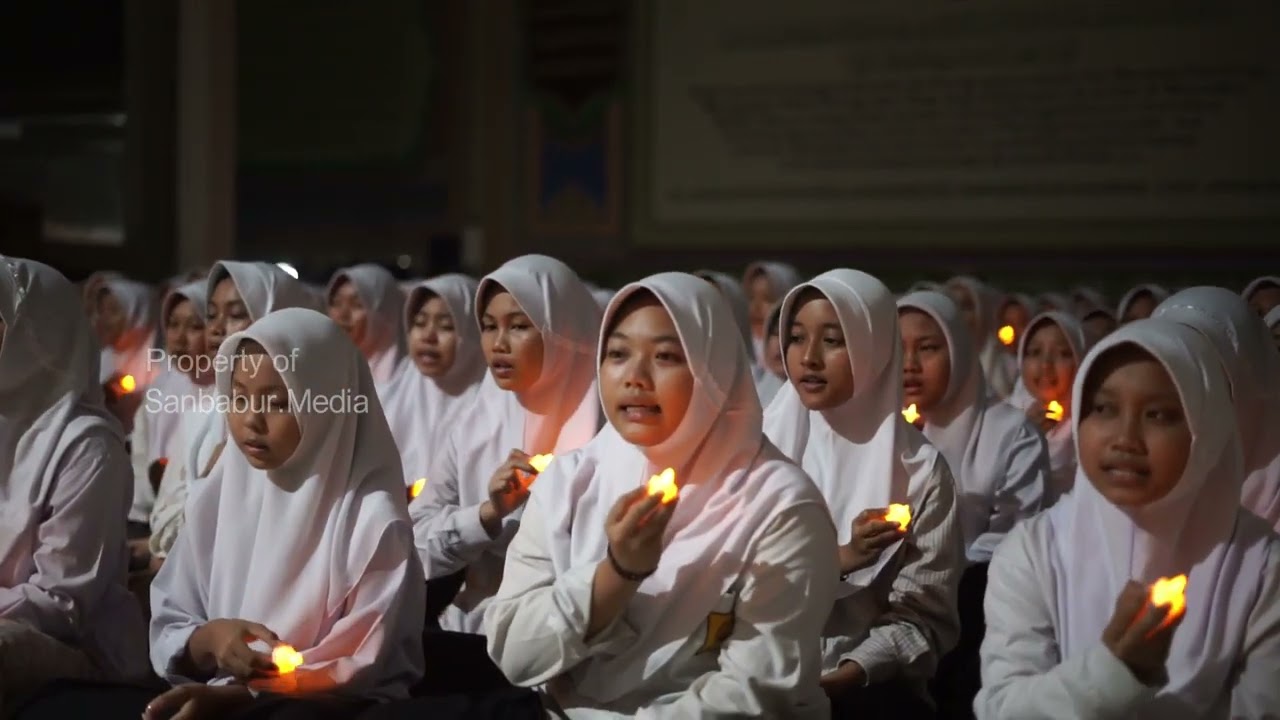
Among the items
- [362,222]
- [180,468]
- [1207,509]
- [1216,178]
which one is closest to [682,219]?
[362,222]

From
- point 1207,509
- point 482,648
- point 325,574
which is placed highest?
point 1207,509

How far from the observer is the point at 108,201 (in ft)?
36.6

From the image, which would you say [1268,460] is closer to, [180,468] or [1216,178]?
[180,468]

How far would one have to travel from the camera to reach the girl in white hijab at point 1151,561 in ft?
7.25

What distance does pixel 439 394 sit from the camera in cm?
487

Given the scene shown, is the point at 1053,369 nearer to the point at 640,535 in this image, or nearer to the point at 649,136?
the point at 640,535

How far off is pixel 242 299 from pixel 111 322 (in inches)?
104

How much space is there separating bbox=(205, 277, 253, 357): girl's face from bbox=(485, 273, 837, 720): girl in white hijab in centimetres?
198

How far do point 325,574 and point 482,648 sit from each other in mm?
507

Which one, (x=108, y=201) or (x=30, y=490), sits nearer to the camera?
(x=30, y=490)

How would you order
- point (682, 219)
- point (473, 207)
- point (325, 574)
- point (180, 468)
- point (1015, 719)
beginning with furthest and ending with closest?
point (473, 207)
point (682, 219)
point (180, 468)
point (325, 574)
point (1015, 719)

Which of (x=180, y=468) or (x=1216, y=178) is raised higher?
(x=1216, y=178)

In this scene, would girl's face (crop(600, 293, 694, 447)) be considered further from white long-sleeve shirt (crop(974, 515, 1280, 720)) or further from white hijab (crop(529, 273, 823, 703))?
white long-sleeve shirt (crop(974, 515, 1280, 720))

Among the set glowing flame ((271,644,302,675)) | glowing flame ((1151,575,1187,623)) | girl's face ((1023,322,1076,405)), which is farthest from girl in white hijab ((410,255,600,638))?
glowing flame ((1151,575,1187,623))
